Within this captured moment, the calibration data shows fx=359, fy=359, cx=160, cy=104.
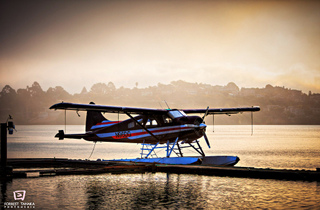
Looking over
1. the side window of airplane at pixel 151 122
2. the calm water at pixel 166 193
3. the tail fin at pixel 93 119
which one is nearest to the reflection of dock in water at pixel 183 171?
the calm water at pixel 166 193

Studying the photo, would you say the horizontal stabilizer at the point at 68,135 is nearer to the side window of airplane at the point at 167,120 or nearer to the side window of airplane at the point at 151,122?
the side window of airplane at the point at 151,122

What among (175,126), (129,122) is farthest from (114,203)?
(129,122)

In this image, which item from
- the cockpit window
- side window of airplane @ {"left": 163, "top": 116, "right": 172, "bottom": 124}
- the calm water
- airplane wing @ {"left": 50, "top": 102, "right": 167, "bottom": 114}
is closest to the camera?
the calm water

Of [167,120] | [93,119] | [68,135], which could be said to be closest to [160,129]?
[167,120]

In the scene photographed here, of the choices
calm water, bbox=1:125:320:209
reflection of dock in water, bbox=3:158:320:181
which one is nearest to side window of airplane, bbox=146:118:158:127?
reflection of dock in water, bbox=3:158:320:181

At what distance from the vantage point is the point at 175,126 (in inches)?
719

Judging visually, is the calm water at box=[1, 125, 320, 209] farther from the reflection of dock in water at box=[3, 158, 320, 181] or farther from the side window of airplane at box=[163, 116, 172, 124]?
the side window of airplane at box=[163, 116, 172, 124]

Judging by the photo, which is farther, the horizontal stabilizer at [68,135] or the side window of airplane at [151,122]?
the horizontal stabilizer at [68,135]

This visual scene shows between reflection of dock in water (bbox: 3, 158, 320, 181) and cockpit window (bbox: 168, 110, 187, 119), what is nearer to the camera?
reflection of dock in water (bbox: 3, 158, 320, 181)

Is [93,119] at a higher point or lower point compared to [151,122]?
higher

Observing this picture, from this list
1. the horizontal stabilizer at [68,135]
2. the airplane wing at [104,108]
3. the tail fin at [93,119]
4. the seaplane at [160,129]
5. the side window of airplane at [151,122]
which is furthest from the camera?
the tail fin at [93,119]

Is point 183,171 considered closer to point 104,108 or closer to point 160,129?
point 160,129

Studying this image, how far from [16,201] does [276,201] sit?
848 centimetres

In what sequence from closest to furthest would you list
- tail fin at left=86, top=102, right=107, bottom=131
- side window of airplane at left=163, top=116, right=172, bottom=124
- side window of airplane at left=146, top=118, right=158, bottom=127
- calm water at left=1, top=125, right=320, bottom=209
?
calm water at left=1, top=125, right=320, bottom=209 → side window of airplane at left=163, top=116, right=172, bottom=124 → side window of airplane at left=146, top=118, right=158, bottom=127 → tail fin at left=86, top=102, right=107, bottom=131
